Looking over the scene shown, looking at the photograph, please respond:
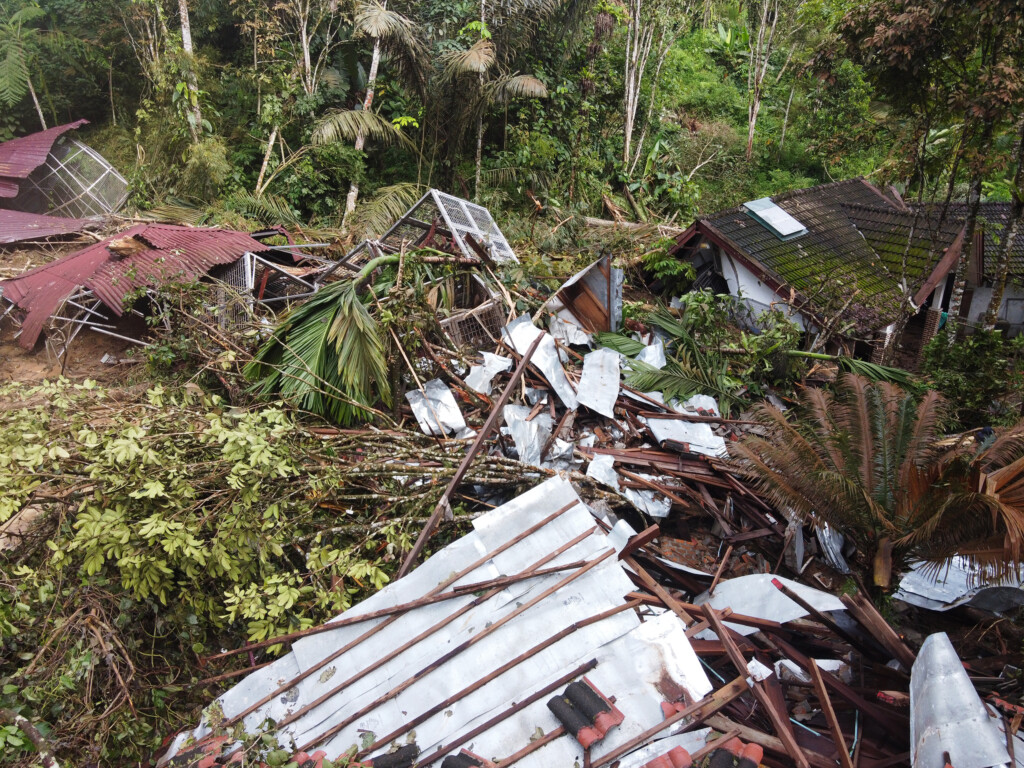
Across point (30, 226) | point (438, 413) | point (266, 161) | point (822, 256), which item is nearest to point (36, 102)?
point (30, 226)

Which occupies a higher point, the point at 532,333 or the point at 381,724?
the point at 532,333

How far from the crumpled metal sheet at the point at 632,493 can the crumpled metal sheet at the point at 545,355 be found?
71 centimetres

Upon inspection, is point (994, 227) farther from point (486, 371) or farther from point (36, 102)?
→ point (36, 102)

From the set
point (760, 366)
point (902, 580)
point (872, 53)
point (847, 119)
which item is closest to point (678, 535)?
point (902, 580)

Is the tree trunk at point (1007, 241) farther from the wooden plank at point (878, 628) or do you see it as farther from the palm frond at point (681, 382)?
the wooden plank at point (878, 628)

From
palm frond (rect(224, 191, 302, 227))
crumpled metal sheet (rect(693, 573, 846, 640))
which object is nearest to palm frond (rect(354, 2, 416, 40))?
palm frond (rect(224, 191, 302, 227))

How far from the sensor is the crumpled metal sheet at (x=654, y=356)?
6.20m

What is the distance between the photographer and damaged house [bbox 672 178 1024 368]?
7520 mm

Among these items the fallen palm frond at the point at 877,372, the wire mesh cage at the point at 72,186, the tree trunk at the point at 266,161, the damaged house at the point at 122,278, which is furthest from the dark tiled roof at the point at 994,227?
the wire mesh cage at the point at 72,186

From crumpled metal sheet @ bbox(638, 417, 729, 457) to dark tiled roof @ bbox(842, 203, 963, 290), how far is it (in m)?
4.57

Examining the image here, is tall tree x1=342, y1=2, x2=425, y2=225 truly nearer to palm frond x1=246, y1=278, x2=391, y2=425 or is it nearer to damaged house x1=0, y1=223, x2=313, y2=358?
damaged house x1=0, y1=223, x2=313, y2=358

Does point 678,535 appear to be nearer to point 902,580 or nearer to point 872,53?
point 902,580

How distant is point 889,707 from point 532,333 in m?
3.90

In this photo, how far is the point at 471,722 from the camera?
2926 mm
